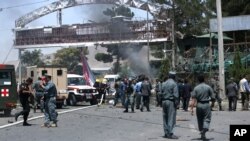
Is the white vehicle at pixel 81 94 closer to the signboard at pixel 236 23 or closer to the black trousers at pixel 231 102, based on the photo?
the black trousers at pixel 231 102

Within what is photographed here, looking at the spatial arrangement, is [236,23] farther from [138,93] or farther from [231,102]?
[138,93]

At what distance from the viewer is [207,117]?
13.4 metres

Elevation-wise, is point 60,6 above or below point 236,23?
above

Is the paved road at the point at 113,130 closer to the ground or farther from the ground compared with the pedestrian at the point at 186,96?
closer to the ground

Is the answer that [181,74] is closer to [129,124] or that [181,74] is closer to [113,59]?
[129,124]

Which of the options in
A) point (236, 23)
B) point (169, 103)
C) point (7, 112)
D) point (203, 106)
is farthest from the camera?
point (236, 23)

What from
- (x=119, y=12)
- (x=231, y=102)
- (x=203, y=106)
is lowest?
(x=231, y=102)

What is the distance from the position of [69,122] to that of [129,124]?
2721mm

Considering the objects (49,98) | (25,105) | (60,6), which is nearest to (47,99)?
(49,98)

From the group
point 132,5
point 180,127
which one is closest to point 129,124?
point 180,127

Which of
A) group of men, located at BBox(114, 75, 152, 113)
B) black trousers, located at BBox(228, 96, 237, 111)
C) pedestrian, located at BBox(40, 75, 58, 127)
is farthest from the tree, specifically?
pedestrian, located at BBox(40, 75, 58, 127)

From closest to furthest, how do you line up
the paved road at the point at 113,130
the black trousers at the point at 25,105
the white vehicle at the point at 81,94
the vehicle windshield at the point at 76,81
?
1. the paved road at the point at 113,130
2. the black trousers at the point at 25,105
3. the white vehicle at the point at 81,94
4. the vehicle windshield at the point at 76,81

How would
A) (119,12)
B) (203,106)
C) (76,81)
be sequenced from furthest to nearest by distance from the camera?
(119,12) → (76,81) → (203,106)

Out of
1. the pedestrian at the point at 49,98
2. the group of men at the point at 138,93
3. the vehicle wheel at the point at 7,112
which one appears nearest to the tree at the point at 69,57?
the group of men at the point at 138,93
